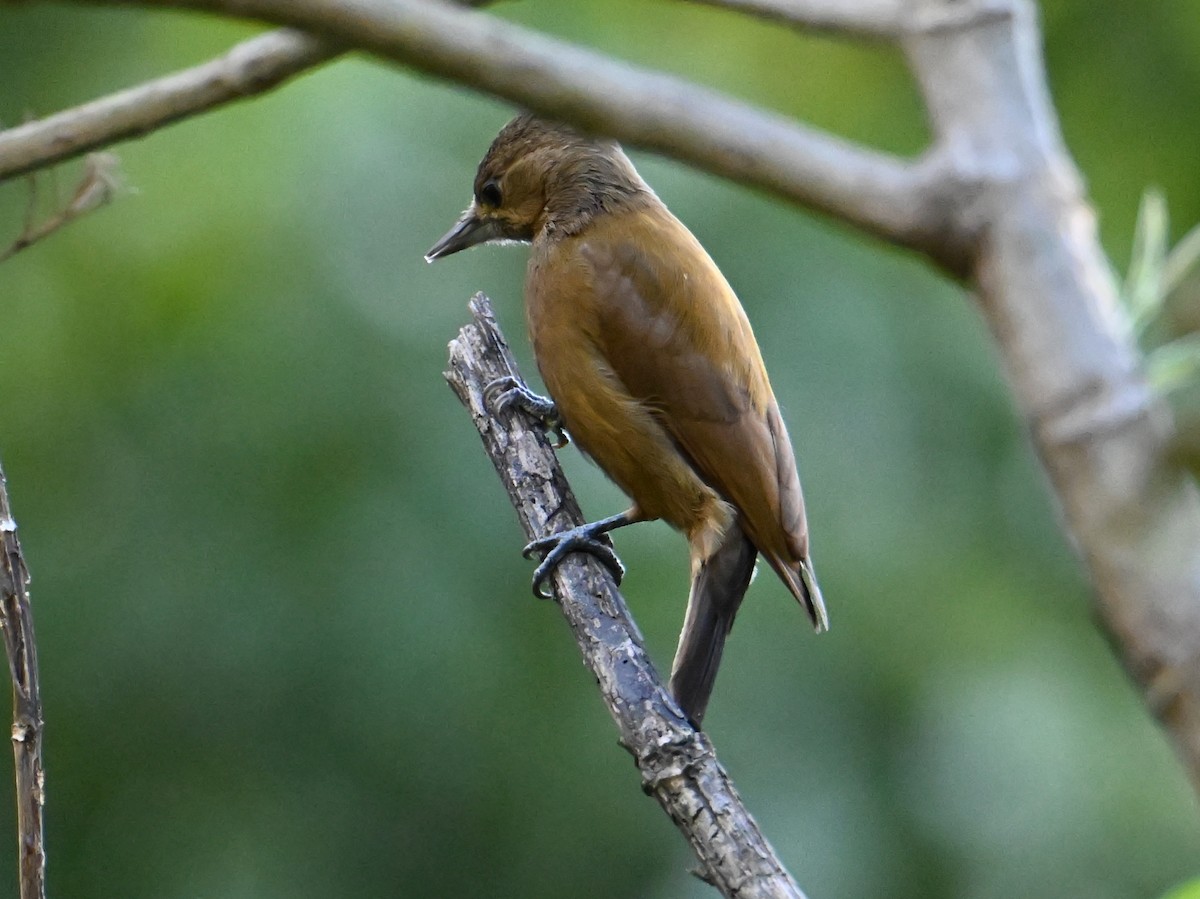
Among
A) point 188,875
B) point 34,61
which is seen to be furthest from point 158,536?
point 34,61

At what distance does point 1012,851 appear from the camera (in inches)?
187

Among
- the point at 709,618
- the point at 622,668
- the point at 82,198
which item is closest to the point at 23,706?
the point at 82,198

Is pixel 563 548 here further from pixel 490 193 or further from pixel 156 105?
pixel 156 105

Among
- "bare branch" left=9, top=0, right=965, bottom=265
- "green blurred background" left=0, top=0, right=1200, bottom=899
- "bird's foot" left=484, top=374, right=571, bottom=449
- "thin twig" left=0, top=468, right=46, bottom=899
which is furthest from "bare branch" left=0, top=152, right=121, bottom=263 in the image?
"green blurred background" left=0, top=0, right=1200, bottom=899

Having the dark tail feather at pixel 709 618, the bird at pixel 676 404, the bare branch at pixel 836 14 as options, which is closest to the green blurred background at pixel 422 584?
the bird at pixel 676 404

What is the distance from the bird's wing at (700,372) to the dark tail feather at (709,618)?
0.09m

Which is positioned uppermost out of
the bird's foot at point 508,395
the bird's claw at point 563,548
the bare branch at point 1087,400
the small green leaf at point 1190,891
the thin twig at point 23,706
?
the bird's foot at point 508,395

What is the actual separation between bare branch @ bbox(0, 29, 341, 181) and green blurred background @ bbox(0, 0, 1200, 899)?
3.41 m

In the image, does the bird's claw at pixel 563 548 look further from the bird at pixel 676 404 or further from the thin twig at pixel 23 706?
the thin twig at pixel 23 706

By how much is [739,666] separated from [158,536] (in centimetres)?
209

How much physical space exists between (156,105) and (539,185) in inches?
113

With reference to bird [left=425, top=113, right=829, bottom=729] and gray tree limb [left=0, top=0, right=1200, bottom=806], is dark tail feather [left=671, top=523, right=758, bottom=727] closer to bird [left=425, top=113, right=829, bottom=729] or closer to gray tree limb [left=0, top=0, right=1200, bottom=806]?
bird [left=425, top=113, right=829, bottom=729]

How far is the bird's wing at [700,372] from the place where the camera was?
10.8ft

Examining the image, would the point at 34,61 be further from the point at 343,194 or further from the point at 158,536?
the point at 158,536
